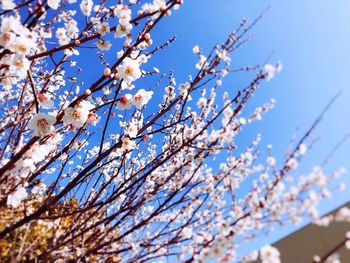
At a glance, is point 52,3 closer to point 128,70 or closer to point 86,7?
point 86,7

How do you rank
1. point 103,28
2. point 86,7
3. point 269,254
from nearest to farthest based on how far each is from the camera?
point 269,254 → point 103,28 → point 86,7

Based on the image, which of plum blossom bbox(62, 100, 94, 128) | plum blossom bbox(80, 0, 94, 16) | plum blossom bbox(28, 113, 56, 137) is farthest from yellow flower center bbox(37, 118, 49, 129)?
plum blossom bbox(80, 0, 94, 16)

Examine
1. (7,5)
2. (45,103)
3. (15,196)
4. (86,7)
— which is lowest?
(15,196)

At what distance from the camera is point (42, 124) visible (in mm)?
2715

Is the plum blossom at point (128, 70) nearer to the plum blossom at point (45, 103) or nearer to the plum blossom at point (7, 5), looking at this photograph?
the plum blossom at point (45, 103)

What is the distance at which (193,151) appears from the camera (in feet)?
14.5

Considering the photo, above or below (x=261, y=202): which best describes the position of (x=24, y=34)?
above

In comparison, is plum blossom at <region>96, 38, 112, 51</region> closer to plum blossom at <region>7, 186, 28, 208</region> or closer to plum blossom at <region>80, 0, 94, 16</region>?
plum blossom at <region>80, 0, 94, 16</region>

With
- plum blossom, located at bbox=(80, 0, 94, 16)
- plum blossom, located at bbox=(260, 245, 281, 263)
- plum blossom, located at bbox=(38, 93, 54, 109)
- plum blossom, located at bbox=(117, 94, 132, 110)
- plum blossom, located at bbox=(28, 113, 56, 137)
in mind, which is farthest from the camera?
plum blossom, located at bbox=(117, 94, 132, 110)

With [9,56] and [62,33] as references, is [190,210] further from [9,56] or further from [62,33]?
[9,56]

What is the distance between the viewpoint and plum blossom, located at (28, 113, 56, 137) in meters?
2.67

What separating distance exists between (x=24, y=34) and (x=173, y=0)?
122 centimetres

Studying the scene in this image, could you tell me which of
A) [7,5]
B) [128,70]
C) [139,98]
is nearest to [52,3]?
[7,5]

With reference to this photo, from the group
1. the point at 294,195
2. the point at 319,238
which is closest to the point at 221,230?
the point at 294,195
